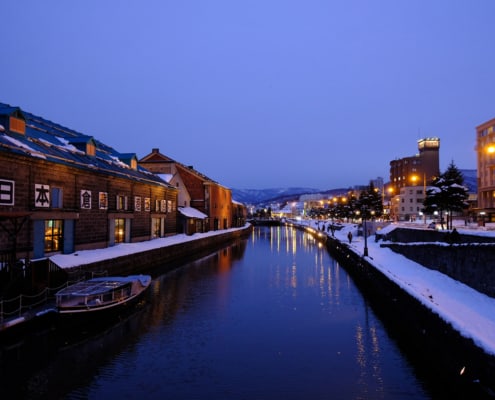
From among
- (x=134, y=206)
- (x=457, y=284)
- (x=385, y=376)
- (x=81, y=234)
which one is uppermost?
(x=134, y=206)

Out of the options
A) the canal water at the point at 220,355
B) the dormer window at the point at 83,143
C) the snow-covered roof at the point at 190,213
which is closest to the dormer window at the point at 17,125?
the dormer window at the point at 83,143

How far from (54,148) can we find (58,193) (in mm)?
4108

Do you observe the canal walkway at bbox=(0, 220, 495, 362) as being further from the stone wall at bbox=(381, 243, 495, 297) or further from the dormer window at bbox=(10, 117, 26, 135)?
the dormer window at bbox=(10, 117, 26, 135)

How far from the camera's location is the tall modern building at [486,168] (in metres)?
76.4

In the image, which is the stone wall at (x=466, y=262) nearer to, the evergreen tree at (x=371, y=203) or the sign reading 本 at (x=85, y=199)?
the sign reading 本 at (x=85, y=199)

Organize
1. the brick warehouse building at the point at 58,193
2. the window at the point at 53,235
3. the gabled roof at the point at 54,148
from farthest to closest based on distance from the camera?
the window at the point at 53,235, the gabled roof at the point at 54,148, the brick warehouse building at the point at 58,193

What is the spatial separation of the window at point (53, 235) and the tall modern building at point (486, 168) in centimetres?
6747

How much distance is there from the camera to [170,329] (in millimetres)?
20172

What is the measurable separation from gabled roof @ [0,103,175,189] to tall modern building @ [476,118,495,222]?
6206cm

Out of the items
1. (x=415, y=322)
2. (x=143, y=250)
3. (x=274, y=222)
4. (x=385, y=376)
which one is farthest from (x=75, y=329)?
(x=274, y=222)

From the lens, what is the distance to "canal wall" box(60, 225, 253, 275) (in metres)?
29.1

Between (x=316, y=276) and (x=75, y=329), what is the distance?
2395cm

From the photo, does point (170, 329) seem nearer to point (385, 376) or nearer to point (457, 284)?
point (385, 376)

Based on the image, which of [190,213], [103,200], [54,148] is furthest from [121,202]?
[190,213]
